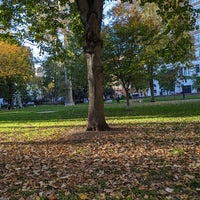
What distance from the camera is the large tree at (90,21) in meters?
10.5

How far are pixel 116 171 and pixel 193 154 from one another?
1.97 meters

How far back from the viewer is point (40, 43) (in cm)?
1748

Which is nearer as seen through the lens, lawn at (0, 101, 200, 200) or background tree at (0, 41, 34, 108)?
lawn at (0, 101, 200, 200)

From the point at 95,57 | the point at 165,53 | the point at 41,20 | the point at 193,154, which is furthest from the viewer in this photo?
the point at 41,20

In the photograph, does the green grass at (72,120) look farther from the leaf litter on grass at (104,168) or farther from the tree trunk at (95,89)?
the leaf litter on grass at (104,168)

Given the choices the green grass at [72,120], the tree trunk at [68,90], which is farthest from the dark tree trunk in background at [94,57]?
the tree trunk at [68,90]

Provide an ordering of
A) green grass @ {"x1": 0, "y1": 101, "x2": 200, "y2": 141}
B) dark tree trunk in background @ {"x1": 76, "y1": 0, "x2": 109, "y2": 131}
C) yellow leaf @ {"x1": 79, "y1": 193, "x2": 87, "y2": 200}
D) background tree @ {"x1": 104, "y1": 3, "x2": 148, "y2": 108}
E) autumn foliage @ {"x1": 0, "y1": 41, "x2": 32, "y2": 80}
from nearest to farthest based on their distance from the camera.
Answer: yellow leaf @ {"x1": 79, "y1": 193, "x2": 87, "y2": 200} < dark tree trunk in background @ {"x1": 76, "y1": 0, "x2": 109, "y2": 131} < green grass @ {"x1": 0, "y1": 101, "x2": 200, "y2": 141} < background tree @ {"x1": 104, "y1": 3, "x2": 148, "y2": 108} < autumn foliage @ {"x1": 0, "y1": 41, "x2": 32, "y2": 80}

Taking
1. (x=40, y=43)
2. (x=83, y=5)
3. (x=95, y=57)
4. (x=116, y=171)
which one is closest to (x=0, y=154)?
(x=116, y=171)

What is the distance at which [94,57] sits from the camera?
10516mm

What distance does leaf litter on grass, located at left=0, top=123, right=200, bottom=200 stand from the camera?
4.60 m

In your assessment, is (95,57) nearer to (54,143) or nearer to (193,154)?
(54,143)

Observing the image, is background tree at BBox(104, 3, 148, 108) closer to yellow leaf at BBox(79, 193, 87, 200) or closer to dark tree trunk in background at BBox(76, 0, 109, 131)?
dark tree trunk in background at BBox(76, 0, 109, 131)

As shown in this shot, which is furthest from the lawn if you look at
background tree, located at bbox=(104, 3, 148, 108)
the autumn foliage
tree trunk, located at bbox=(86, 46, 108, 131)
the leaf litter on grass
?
the autumn foliage

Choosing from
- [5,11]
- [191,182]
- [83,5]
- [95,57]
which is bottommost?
[191,182]
